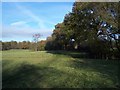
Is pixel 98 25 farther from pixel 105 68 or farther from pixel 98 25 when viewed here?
pixel 105 68

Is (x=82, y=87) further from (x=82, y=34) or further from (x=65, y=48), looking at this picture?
(x=65, y=48)

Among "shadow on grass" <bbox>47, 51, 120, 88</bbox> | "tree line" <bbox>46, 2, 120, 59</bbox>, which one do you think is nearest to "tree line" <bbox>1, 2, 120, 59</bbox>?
"tree line" <bbox>46, 2, 120, 59</bbox>

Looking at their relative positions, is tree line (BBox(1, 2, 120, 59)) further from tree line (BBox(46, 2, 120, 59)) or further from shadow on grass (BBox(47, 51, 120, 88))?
shadow on grass (BBox(47, 51, 120, 88))

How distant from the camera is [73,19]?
34.8 meters

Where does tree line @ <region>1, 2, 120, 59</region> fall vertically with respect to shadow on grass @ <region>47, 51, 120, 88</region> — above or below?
above

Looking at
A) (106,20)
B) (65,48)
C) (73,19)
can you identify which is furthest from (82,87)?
(65,48)

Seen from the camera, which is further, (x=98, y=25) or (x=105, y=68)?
(x=98, y=25)

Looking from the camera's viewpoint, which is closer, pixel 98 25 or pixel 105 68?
pixel 105 68

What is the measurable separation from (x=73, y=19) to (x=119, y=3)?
8550mm

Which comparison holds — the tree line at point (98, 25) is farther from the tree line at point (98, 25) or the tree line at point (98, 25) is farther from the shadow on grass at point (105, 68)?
the shadow on grass at point (105, 68)

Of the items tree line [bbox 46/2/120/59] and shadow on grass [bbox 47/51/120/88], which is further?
tree line [bbox 46/2/120/59]

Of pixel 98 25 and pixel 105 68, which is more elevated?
pixel 98 25

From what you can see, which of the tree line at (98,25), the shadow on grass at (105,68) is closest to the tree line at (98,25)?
the tree line at (98,25)

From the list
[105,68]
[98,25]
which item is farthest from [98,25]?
[105,68]
